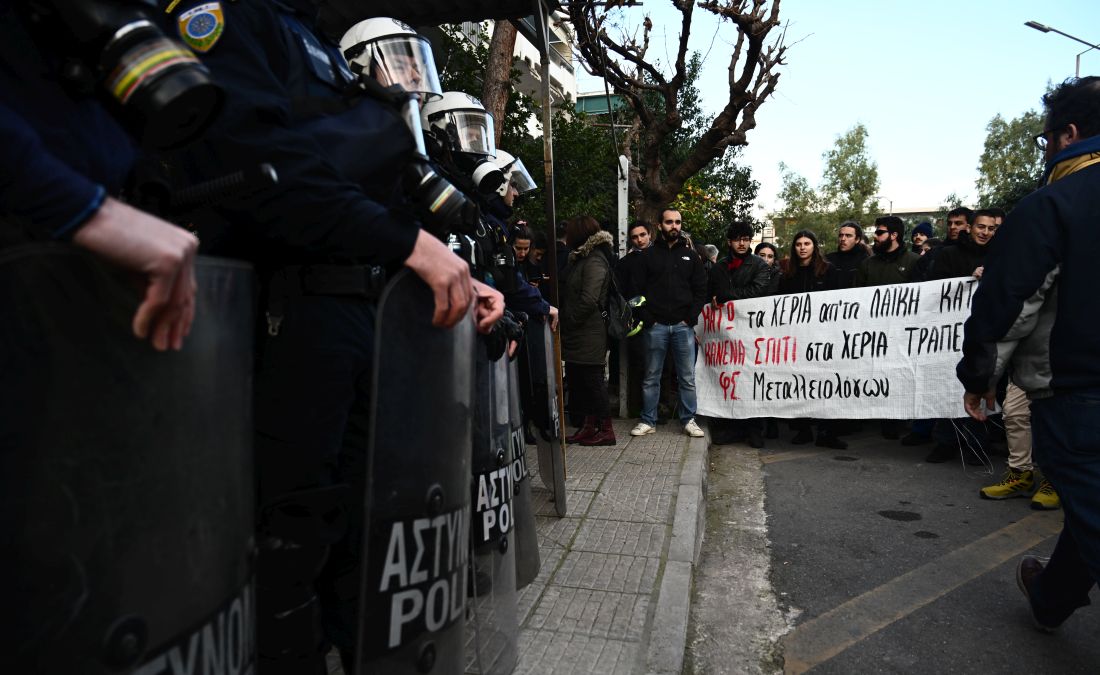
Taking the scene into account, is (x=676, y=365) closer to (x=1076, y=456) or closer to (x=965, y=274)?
(x=965, y=274)

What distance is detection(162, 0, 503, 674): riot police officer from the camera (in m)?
1.54

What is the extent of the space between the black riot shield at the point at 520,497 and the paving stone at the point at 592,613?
0.44ft

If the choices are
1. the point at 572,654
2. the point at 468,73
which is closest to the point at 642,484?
the point at 572,654

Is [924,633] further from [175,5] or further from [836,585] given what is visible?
[175,5]

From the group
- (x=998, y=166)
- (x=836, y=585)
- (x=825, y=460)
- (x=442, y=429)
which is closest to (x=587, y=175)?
(x=825, y=460)

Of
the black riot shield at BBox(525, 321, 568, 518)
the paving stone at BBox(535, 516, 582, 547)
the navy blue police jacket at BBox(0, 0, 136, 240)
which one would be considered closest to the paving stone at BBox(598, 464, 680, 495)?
the paving stone at BBox(535, 516, 582, 547)

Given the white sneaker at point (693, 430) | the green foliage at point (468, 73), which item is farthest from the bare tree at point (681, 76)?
the white sneaker at point (693, 430)

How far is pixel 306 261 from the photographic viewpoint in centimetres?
175

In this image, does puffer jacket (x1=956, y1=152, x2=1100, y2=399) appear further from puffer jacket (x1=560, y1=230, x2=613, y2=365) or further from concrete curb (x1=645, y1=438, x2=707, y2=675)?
puffer jacket (x1=560, y1=230, x2=613, y2=365)

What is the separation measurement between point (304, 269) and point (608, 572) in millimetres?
2197

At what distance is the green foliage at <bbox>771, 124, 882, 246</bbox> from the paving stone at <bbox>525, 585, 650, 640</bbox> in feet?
200

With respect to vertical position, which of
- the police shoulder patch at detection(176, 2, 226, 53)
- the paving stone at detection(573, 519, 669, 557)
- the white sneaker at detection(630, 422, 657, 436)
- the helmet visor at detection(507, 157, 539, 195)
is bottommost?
the paving stone at detection(573, 519, 669, 557)

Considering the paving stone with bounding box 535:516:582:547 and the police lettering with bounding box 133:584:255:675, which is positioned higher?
the police lettering with bounding box 133:584:255:675

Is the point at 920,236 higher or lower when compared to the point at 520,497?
higher
